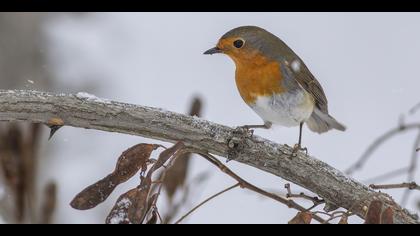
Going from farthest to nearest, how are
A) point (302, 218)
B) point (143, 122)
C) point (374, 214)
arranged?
1. point (143, 122)
2. point (302, 218)
3. point (374, 214)

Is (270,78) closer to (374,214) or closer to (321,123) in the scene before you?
(321,123)

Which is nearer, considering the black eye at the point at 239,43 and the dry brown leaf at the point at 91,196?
the dry brown leaf at the point at 91,196

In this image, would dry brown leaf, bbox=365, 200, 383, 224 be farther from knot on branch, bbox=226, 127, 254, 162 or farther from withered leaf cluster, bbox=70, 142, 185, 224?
knot on branch, bbox=226, 127, 254, 162

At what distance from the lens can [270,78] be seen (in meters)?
2.57

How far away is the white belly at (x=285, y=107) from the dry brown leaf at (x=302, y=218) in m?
1.06

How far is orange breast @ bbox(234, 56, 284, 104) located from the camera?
256 centimetres

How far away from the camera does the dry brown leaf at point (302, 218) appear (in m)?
1.47

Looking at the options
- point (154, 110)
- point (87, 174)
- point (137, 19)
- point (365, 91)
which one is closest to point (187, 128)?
point (154, 110)

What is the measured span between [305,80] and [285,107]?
0.17m

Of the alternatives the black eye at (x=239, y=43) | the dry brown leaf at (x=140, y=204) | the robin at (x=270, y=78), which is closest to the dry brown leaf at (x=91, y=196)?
the dry brown leaf at (x=140, y=204)

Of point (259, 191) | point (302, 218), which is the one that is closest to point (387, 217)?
point (302, 218)

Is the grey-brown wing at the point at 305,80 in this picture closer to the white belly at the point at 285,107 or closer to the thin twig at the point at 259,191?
the white belly at the point at 285,107
